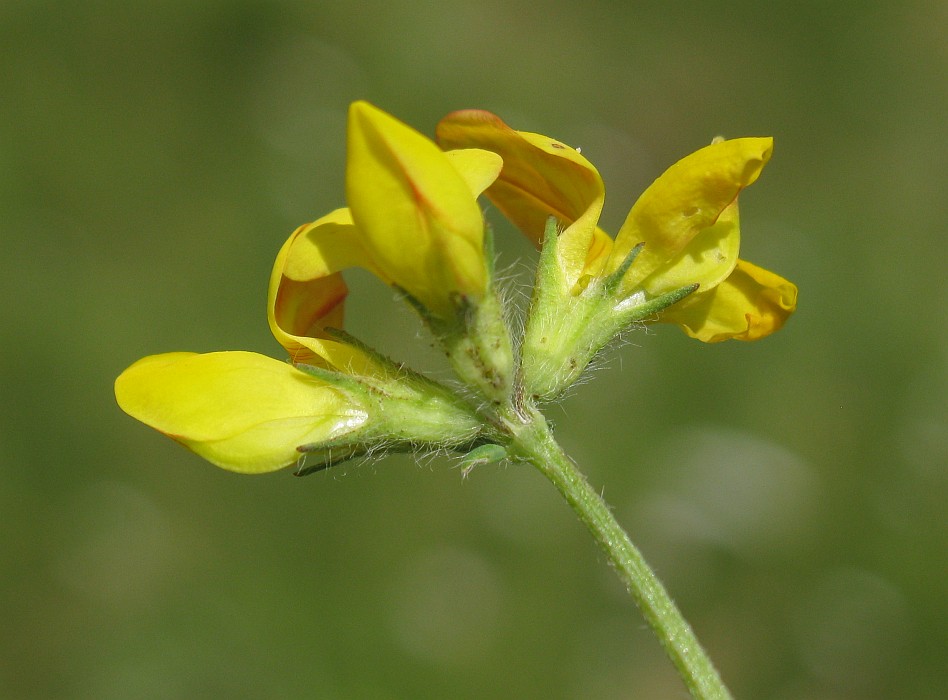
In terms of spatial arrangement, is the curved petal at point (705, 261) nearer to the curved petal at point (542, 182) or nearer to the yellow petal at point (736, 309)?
the yellow petal at point (736, 309)

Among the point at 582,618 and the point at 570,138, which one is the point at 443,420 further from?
the point at 570,138

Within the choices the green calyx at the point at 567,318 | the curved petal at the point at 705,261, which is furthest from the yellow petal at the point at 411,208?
the curved petal at the point at 705,261

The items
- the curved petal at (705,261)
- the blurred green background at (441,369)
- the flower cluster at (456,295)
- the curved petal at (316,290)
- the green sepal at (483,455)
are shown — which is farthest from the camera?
the blurred green background at (441,369)

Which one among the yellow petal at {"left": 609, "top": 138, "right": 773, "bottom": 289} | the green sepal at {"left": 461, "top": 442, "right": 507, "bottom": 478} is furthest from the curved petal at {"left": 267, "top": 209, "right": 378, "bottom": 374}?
the yellow petal at {"left": 609, "top": 138, "right": 773, "bottom": 289}

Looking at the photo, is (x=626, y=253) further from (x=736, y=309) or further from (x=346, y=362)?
(x=346, y=362)

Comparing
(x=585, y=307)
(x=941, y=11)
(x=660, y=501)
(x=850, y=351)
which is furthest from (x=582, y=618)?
(x=941, y=11)

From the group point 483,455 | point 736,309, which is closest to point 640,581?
point 483,455

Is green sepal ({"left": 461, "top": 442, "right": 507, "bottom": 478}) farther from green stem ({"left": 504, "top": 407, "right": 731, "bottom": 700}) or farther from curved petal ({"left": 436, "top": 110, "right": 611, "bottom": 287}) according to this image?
curved petal ({"left": 436, "top": 110, "right": 611, "bottom": 287})

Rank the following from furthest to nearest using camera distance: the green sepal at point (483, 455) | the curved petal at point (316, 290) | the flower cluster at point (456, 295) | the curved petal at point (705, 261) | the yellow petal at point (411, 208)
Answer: the curved petal at point (705, 261) < the curved petal at point (316, 290) < the green sepal at point (483, 455) < the flower cluster at point (456, 295) < the yellow petal at point (411, 208)
